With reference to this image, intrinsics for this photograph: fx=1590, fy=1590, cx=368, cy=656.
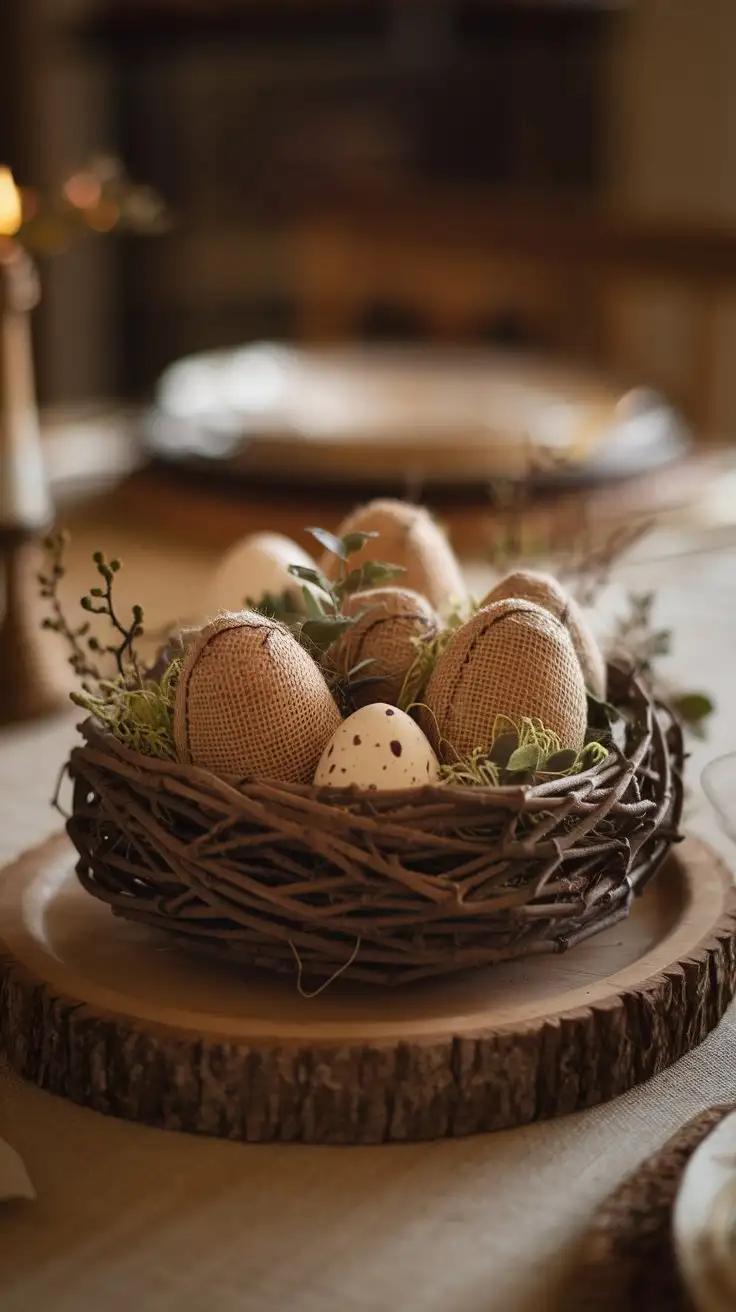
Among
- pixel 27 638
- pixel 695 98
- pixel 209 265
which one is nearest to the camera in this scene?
pixel 27 638

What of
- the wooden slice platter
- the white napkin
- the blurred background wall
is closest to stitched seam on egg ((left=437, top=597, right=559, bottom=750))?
the wooden slice platter

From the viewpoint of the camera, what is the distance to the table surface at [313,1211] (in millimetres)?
530

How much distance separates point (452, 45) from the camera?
3.83m

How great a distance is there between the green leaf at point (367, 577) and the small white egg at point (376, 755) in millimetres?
111

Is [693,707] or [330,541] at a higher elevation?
[330,541]

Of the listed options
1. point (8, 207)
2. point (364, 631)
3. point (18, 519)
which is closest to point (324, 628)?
point (364, 631)

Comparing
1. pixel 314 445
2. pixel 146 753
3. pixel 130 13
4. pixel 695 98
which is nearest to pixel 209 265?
pixel 130 13

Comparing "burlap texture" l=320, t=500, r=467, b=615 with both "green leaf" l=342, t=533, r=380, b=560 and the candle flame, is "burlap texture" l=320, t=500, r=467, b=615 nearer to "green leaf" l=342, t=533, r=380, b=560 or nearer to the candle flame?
"green leaf" l=342, t=533, r=380, b=560

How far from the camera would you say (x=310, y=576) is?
28.2 inches

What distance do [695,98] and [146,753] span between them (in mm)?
3155

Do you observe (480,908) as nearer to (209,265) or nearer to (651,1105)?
(651,1105)

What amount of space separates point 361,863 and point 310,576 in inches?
6.7

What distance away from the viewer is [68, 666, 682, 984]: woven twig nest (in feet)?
1.94

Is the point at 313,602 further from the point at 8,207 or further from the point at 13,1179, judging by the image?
the point at 8,207
